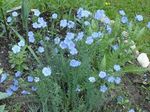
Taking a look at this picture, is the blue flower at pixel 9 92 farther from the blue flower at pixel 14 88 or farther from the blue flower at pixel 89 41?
the blue flower at pixel 89 41

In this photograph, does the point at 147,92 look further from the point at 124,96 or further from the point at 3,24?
the point at 3,24

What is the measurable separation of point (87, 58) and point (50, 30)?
2.87ft

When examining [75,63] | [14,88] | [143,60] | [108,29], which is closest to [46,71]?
[75,63]

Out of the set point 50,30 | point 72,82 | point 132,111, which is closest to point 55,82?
point 72,82

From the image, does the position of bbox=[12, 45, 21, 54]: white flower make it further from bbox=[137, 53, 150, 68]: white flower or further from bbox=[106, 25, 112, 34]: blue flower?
bbox=[137, 53, 150, 68]: white flower

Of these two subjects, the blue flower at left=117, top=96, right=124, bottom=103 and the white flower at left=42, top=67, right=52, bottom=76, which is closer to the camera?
the white flower at left=42, top=67, right=52, bottom=76

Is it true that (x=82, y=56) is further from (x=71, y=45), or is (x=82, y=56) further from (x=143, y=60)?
(x=143, y=60)

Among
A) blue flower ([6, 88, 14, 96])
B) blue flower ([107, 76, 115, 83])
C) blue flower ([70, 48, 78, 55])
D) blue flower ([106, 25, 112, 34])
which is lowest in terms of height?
blue flower ([6, 88, 14, 96])

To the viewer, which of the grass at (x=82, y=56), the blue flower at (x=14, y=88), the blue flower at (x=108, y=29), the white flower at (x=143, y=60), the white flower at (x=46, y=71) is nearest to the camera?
the white flower at (x=46, y=71)

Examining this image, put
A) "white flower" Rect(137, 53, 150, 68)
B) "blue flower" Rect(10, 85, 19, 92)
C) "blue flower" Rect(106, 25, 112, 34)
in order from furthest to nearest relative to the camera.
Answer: "white flower" Rect(137, 53, 150, 68)
"blue flower" Rect(106, 25, 112, 34)
"blue flower" Rect(10, 85, 19, 92)

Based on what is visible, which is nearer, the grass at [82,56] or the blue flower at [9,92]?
the grass at [82,56]

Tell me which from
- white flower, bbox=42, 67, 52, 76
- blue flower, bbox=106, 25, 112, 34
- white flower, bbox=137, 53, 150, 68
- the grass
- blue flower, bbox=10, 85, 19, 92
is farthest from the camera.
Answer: white flower, bbox=137, 53, 150, 68

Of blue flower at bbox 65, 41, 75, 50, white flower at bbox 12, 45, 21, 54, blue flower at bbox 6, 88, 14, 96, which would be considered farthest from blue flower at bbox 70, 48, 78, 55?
blue flower at bbox 6, 88, 14, 96

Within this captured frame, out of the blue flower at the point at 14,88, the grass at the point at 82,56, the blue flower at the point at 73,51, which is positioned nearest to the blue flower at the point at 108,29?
the grass at the point at 82,56
